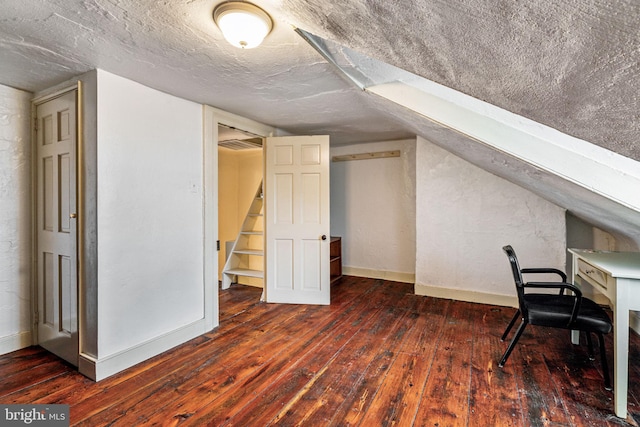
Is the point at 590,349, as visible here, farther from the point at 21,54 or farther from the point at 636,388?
the point at 21,54

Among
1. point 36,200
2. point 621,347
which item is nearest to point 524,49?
point 621,347

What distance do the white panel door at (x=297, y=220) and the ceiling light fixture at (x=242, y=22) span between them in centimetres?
205

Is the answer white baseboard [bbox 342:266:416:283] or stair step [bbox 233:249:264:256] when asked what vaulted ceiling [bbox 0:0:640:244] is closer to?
stair step [bbox 233:249:264:256]

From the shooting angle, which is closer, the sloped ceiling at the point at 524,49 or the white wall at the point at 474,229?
the sloped ceiling at the point at 524,49

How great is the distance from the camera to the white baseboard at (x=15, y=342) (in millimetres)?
2309

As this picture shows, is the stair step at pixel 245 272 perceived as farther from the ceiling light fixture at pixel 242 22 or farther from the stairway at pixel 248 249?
the ceiling light fixture at pixel 242 22

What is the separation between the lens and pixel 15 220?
7.76ft

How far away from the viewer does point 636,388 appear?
1.89m

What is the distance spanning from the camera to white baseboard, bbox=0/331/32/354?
231 cm

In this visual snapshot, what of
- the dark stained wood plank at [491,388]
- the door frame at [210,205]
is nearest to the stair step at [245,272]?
the door frame at [210,205]

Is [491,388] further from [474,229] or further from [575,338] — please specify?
[474,229]

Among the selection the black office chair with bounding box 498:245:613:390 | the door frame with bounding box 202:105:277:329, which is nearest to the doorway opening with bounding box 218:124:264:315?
the door frame with bounding box 202:105:277:329

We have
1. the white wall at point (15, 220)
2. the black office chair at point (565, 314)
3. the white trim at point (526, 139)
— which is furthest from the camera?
the white wall at point (15, 220)

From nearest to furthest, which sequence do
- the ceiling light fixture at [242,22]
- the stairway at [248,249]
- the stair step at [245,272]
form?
the ceiling light fixture at [242,22] < the stair step at [245,272] < the stairway at [248,249]
